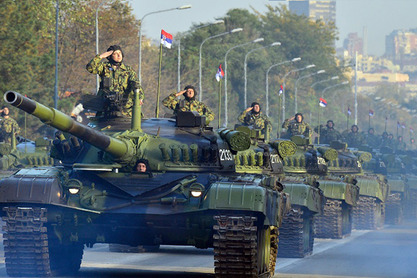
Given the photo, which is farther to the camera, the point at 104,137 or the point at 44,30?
Result: the point at 44,30

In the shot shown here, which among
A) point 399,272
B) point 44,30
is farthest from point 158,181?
point 44,30

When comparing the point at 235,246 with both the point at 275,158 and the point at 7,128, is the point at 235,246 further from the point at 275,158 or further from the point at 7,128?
the point at 7,128

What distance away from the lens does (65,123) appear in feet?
55.2

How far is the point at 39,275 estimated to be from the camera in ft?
61.7

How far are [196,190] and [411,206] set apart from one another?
32378 mm

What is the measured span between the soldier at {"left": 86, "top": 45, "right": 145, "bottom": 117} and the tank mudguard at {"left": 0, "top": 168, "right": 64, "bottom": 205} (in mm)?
3464

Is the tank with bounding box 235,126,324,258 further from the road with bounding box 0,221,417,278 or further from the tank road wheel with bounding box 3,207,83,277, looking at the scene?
the tank road wheel with bounding box 3,207,83,277

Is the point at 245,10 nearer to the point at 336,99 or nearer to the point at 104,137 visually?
the point at 336,99

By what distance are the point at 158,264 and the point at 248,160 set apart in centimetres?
256

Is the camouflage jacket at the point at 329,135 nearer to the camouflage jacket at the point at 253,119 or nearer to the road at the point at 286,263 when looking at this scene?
the camouflage jacket at the point at 253,119

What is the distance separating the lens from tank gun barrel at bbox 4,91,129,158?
15.9m

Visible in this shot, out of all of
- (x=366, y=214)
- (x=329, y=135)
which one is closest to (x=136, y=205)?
(x=366, y=214)

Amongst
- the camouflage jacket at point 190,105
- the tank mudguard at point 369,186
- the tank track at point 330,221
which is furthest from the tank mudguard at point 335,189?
the camouflage jacket at point 190,105

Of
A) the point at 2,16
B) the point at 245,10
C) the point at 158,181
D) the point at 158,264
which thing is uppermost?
the point at 245,10
